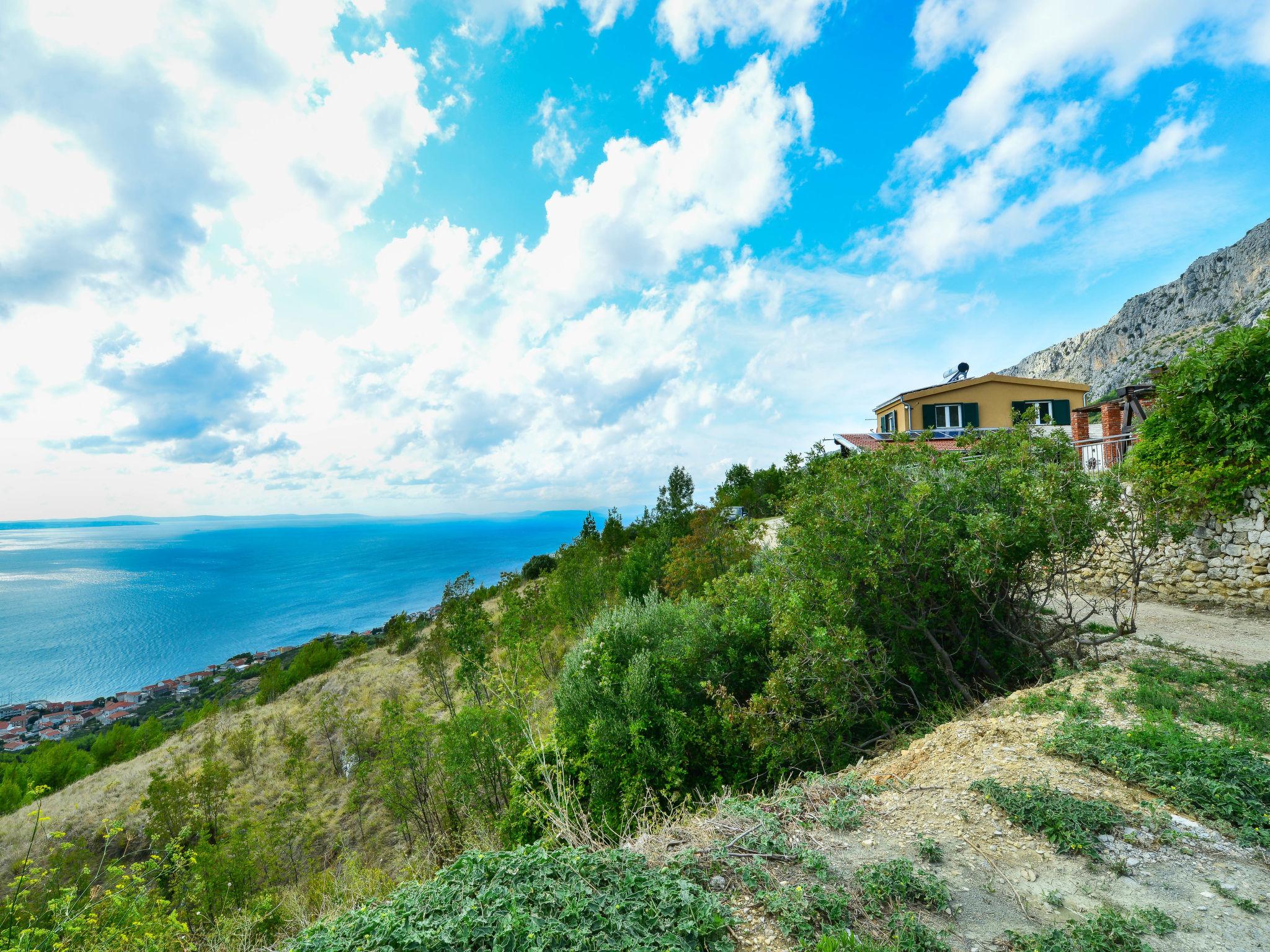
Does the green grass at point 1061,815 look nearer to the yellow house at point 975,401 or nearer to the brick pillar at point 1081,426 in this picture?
the brick pillar at point 1081,426

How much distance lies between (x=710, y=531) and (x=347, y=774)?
1982cm

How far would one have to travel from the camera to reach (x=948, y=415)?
2961 centimetres

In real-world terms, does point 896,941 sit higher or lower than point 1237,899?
higher

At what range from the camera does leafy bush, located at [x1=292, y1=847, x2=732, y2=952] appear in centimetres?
276

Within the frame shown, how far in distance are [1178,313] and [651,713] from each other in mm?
123075

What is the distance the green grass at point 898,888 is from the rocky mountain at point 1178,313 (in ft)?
274

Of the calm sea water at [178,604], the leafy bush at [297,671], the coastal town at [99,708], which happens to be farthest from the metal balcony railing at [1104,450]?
the calm sea water at [178,604]

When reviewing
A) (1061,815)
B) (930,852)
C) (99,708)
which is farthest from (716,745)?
(99,708)

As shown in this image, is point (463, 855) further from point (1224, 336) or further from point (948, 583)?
point (1224, 336)

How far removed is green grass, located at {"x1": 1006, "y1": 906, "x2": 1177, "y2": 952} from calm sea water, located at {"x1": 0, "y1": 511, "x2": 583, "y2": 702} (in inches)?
3318

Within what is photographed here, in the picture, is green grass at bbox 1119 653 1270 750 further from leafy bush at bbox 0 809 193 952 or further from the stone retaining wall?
leafy bush at bbox 0 809 193 952

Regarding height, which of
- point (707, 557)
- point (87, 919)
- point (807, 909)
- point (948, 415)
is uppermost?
point (948, 415)

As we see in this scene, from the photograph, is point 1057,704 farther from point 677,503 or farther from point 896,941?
point 677,503

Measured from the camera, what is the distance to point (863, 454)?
9.03m
